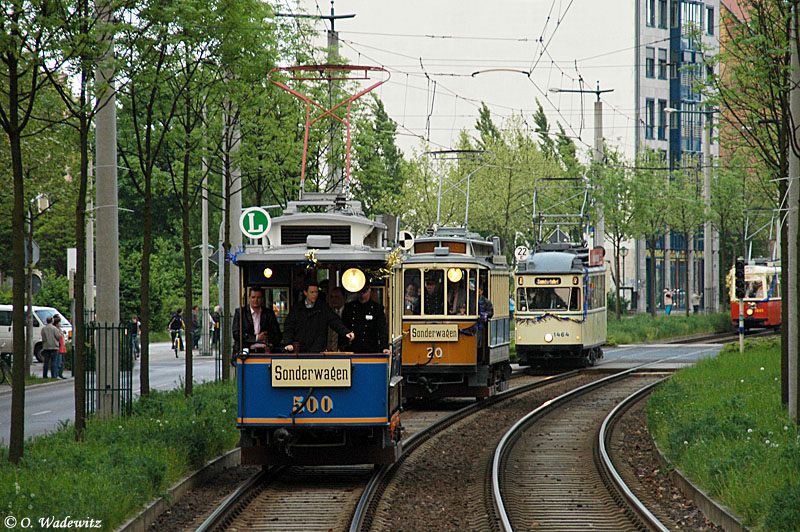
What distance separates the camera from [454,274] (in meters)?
22.9

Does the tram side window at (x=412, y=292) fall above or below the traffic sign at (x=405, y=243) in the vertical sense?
below

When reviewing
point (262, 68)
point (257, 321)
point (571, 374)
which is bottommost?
point (571, 374)

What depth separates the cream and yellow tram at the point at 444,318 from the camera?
897 inches

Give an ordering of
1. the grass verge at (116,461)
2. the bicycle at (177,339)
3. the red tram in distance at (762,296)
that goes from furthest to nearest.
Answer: the red tram in distance at (762,296), the bicycle at (177,339), the grass verge at (116,461)

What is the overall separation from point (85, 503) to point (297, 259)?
4154mm

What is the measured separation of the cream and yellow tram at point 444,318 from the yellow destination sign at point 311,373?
9.37 m

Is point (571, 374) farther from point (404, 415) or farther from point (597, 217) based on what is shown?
point (597, 217)

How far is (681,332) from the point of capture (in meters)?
52.9

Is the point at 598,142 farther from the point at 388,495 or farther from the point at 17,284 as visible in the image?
the point at 17,284

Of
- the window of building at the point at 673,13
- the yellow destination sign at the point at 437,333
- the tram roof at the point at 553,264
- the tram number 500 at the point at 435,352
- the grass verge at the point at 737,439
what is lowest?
the grass verge at the point at 737,439

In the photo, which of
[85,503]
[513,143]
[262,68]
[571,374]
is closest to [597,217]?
[513,143]

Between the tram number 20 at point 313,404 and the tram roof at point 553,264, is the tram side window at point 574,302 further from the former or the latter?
the tram number 20 at point 313,404

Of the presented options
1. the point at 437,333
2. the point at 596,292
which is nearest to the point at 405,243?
the point at 437,333

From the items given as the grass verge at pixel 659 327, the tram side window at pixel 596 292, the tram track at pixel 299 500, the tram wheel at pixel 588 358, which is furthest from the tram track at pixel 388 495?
the grass verge at pixel 659 327
